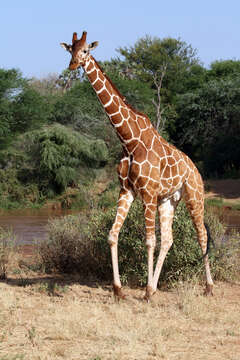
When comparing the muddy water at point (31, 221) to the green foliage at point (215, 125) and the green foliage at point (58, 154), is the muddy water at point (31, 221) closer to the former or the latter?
the green foliage at point (58, 154)

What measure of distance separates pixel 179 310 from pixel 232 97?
27029 mm

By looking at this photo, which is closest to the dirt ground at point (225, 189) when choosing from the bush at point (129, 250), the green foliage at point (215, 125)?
the green foliage at point (215, 125)

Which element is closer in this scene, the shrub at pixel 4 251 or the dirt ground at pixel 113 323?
the dirt ground at pixel 113 323

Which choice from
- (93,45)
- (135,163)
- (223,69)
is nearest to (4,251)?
(135,163)

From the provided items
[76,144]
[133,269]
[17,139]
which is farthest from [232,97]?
[133,269]

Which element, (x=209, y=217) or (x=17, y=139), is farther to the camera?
(x=17, y=139)

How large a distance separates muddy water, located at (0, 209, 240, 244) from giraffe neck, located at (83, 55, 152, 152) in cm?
812

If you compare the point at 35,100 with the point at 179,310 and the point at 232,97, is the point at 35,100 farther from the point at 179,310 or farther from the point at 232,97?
the point at 179,310

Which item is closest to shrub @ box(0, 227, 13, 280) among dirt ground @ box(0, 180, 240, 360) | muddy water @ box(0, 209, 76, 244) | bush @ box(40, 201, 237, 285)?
bush @ box(40, 201, 237, 285)

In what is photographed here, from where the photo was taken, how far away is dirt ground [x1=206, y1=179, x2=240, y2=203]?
2657 centimetres

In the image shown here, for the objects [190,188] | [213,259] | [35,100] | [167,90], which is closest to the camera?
[190,188]

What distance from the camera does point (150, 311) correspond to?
22.0 feet

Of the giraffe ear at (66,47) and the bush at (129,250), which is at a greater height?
the giraffe ear at (66,47)

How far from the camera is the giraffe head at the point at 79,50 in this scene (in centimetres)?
704
